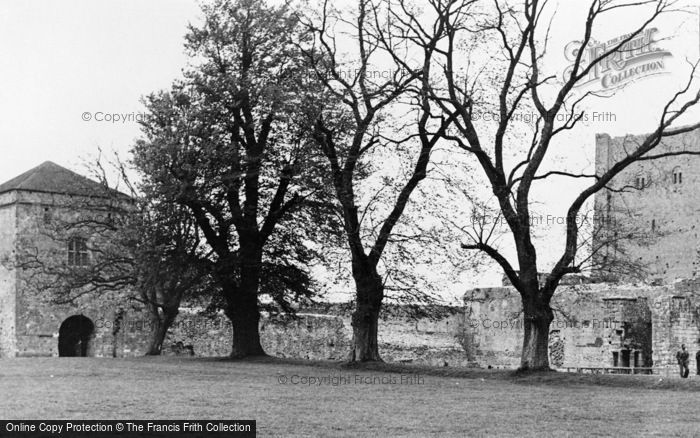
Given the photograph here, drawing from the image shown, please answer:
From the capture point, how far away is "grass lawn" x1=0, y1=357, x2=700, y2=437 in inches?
606

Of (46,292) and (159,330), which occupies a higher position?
(46,292)

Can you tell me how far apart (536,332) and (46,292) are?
27101 millimetres

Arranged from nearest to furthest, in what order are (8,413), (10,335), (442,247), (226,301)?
(8,413)
(442,247)
(226,301)
(10,335)

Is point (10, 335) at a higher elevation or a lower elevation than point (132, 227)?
lower

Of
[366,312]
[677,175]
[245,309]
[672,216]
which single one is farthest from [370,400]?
[672,216]

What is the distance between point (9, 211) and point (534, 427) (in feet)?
117

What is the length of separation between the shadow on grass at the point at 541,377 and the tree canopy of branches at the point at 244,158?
3.89 meters

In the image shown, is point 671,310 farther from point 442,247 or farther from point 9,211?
point 9,211

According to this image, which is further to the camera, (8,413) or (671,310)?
(671,310)

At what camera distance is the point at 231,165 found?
101 feet

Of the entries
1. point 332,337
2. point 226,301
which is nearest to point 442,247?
point 226,301

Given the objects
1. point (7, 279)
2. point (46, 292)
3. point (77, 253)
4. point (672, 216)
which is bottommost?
point (46, 292)

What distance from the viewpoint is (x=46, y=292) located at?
46.8 metres

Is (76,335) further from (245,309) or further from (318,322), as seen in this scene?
(245,309)
